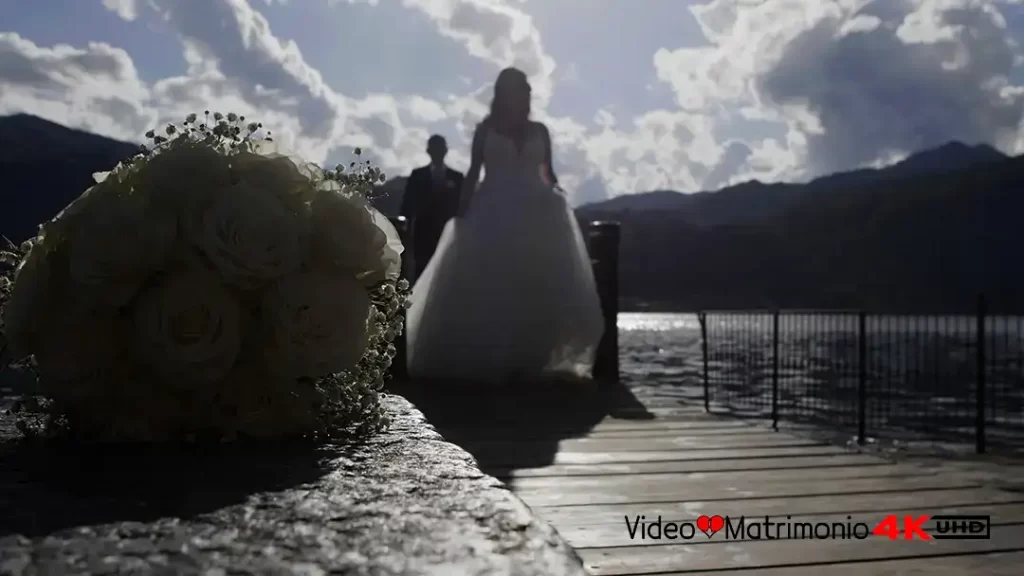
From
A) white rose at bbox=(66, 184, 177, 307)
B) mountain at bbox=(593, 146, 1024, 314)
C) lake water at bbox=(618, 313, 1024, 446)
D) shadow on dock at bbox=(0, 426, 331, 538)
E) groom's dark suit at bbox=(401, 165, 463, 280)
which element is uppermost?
mountain at bbox=(593, 146, 1024, 314)

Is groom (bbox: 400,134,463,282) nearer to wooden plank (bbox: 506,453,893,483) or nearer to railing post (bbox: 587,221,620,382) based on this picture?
railing post (bbox: 587,221,620,382)

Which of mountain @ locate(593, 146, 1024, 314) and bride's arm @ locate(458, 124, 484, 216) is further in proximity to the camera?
mountain @ locate(593, 146, 1024, 314)

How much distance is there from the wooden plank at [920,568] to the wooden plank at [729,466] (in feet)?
3.51

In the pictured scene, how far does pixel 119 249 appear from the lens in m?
1.20

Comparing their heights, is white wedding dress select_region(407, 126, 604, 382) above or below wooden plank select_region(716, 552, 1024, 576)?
above

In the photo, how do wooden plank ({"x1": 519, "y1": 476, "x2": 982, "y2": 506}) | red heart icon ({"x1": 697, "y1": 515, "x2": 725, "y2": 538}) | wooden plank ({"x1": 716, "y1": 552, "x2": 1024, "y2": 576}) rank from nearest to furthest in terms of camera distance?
wooden plank ({"x1": 716, "y1": 552, "x2": 1024, "y2": 576})
red heart icon ({"x1": 697, "y1": 515, "x2": 725, "y2": 538})
wooden plank ({"x1": 519, "y1": 476, "x2": 982, "y2": 506})

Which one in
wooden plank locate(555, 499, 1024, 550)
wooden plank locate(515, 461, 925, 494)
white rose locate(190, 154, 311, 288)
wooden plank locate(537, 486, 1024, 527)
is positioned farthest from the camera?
wooden plank locate(515, 461, 925, 494)

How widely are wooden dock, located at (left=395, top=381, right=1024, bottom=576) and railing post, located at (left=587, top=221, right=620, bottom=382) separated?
257 centimetres

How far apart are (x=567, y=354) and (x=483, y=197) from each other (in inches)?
58.8

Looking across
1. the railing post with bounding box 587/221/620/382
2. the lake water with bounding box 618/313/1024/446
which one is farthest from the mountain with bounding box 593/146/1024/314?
the railing post with bounding box 587/221/620/382

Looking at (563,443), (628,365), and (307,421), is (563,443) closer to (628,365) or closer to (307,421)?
(307,421)

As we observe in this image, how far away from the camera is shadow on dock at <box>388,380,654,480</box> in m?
3.60

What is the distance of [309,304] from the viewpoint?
123 cm

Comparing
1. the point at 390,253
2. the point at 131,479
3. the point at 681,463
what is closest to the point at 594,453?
the point at 681,463
